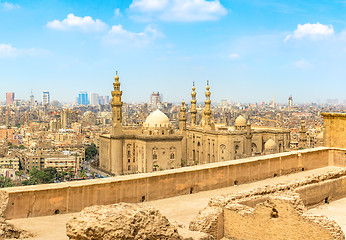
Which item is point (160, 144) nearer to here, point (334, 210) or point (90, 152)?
point (90, 152)

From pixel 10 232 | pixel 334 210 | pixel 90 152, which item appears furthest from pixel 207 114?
pixel 10 232

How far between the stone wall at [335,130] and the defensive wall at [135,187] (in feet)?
4.72

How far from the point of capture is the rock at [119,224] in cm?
247

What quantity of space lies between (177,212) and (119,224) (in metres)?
2.06

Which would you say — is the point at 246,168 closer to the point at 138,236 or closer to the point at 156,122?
the point at 138,236

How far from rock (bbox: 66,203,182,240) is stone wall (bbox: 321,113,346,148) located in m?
5.87

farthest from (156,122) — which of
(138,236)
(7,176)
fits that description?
(138,236)

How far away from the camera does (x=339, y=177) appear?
623 centimetres

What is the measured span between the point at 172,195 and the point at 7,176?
139 feet

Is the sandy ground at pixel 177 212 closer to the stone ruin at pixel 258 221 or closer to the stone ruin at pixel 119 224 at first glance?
the stone ruin at pixel 258 221

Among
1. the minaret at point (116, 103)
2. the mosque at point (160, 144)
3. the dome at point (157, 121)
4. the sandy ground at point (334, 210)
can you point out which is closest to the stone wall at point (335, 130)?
the sandy ground at point (334, 210)

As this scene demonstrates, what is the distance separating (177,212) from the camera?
4477mm

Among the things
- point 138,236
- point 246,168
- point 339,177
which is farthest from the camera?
point 339,177

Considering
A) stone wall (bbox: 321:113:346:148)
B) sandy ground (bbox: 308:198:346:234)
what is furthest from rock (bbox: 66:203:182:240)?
stone wall (bbox: 321:113:346:148)
